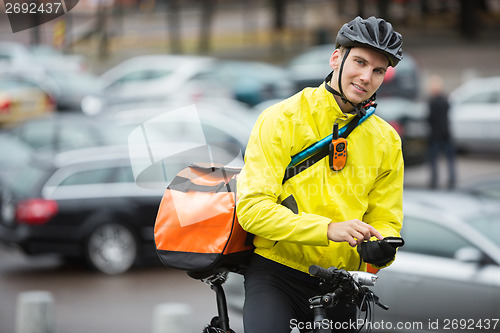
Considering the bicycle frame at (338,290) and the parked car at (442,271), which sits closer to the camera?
the bicycle frame at (338,290)

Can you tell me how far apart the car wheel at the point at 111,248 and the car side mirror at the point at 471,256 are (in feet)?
16.7

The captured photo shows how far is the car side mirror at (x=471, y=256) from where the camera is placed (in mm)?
7875

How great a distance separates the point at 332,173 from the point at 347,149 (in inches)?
4.4

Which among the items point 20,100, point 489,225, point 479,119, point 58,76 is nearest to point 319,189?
point 489,225

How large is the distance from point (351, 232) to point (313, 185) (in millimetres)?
297

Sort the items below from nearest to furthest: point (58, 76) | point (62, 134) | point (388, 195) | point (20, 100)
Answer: point (388, 195)
point (62, 134)
point (20, 100)
point (58, 76)

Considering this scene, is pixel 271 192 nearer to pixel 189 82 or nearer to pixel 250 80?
pixel 250 80

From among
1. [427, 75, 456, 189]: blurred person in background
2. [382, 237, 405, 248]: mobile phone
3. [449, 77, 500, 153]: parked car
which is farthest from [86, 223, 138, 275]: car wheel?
[449, 77, 500, 153]: parked car

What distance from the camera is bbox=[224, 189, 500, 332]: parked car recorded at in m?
7.62

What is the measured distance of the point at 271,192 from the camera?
123 inches

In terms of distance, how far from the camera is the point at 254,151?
3.18 metres

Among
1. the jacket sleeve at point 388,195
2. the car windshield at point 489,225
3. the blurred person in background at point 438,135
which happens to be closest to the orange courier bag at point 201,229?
the jacket sleeve at point 388,195

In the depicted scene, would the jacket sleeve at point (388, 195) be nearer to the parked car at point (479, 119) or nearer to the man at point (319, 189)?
the man at point (319, 189)

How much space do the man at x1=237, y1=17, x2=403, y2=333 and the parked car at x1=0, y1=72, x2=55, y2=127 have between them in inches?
721
